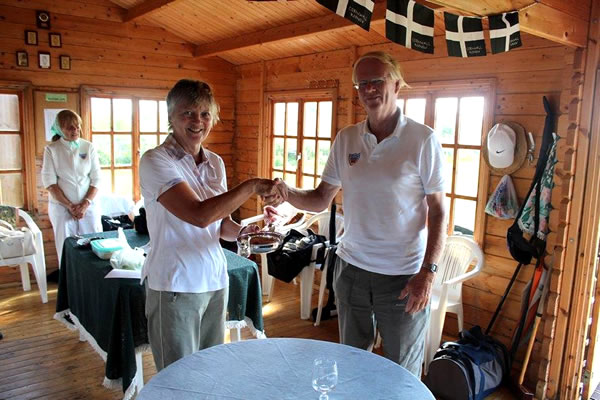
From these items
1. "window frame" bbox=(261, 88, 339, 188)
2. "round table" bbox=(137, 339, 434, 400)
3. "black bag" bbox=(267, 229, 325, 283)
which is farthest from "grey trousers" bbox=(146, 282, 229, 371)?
"window frame" bbox=(261, 88, 339, 188)

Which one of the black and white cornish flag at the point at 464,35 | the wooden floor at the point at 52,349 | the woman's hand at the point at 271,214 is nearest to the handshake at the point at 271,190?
the woman's hand at the point at 271,214

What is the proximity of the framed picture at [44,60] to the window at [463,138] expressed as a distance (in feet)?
11.6

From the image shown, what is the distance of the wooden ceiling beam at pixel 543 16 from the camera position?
2.19 metres

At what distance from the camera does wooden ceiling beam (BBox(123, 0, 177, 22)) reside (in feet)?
14.4

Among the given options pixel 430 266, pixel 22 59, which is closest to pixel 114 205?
pixel 22 59

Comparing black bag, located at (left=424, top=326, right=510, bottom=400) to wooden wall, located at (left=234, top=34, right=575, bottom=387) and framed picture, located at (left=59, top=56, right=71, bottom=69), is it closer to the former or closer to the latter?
wooden wall, located at (left=234, top=34, right=575, bottom=387)

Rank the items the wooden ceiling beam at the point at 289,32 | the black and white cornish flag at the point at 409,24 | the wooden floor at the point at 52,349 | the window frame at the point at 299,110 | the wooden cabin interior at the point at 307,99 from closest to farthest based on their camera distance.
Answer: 1. the black and white cornish flag at the point at 409,24
2. the wooden cabin interior at the point at 307,99
3. the wooden floor at the point at 52,349
4. the wooden ceiling beam at the point at 289,32
5. the window frame at the point at 299,110

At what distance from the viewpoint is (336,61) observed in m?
4.54

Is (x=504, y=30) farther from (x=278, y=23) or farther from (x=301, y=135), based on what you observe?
(x=301, y=135)

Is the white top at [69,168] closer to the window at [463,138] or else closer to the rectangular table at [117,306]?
the rectangular table at [117,306]

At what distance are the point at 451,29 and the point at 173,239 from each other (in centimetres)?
162

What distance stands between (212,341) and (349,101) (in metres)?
3.01

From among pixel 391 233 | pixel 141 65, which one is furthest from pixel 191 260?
pixel 141 65

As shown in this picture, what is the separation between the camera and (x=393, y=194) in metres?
1.82
